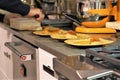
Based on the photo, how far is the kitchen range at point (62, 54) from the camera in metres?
0.88

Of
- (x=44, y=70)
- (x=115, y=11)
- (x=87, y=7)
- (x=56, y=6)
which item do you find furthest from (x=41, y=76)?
(x=56, y=6)

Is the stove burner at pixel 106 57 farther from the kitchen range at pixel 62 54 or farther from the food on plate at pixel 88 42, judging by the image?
the food on plate at pixel 88 42

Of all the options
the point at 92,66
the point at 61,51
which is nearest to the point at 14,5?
the point at 61,51

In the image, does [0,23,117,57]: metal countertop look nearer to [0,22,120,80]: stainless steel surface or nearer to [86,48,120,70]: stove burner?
[0,22,120,80]: stainless steel surface

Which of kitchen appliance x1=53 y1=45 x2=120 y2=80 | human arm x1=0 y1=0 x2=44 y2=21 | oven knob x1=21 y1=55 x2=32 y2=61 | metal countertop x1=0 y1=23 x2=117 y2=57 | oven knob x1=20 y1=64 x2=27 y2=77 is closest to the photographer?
kitchen appliance x1=53 y1=45 x2=120 y2=80

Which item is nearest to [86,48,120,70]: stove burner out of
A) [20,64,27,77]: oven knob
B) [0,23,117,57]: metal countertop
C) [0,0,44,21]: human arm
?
[0,23,117,57]: metal countertop

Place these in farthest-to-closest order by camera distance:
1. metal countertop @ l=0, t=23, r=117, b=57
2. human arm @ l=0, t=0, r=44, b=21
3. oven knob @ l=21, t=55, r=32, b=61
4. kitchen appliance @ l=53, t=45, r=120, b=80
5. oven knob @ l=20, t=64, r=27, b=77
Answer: human arm @ l=0, t=0, r=44, b=21
oven knob @ l=20, t=64, r=27, b=77
oven knob @ l=21, t=55, r=32, b=61
metal countertop @ l=0, t=23, r=117, b=57
kitchen appliance @ l=53, t=45, r=120, b=80

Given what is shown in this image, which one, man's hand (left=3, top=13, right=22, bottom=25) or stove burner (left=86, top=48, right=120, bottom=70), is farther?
man's hand (left=3, top=13, right=22, bottom=25)

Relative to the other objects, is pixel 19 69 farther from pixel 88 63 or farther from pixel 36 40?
pixel 88 63

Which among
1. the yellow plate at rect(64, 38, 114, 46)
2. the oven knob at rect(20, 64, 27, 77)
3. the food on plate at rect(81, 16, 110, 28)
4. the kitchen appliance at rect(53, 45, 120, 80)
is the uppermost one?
the food on plate at rect(81, 16, 110, 28)

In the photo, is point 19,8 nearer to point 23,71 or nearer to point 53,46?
point 23,71

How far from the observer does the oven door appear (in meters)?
1.49

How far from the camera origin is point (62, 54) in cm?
112

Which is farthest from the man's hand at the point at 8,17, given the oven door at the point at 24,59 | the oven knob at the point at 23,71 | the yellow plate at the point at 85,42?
the yellow plate at the point at 85,42
